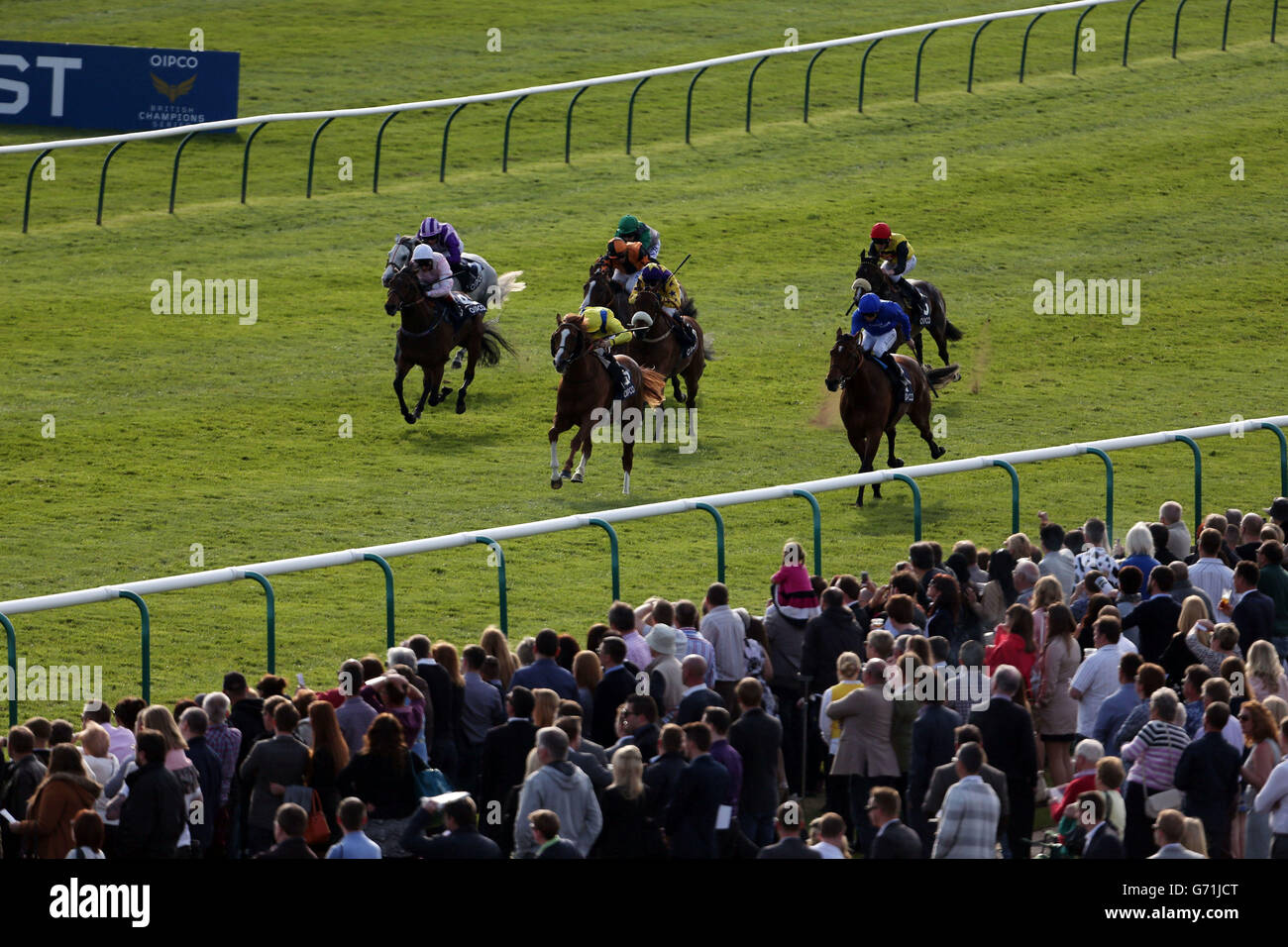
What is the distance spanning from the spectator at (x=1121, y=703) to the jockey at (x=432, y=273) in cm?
1197

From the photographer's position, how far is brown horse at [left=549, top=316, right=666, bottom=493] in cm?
1900

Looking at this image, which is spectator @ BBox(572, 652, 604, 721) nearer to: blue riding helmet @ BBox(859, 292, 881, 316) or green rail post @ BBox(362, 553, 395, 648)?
green rail post @ BBox(362, 553, 395, 648)

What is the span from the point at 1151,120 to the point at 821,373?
12297mm

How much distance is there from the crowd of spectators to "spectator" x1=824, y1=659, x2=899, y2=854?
17mm

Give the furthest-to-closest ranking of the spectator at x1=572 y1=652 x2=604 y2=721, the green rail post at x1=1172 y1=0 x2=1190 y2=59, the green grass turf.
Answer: the green rail post at x1=1172 y1=0 x2=1190 y2=59, the green grass turf, the spectator at x1=572 y1=652 x2=604 y2=721

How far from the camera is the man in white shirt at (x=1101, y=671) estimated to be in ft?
38.9

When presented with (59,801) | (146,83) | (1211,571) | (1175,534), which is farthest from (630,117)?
(59,801)

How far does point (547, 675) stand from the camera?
450 inches

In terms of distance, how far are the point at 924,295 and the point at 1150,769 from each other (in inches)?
524

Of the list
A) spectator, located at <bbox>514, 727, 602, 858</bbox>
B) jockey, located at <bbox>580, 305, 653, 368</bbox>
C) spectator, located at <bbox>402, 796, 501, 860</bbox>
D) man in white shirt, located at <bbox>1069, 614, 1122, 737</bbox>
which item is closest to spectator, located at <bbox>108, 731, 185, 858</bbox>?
spectator, located at <bbox>402, 796, 501, 860</bbox>

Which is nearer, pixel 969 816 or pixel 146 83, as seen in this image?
pixel 969 816

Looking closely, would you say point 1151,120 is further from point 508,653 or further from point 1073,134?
point 508,653

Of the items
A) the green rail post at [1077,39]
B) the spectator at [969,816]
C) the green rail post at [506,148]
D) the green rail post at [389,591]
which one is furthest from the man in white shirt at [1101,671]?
the green rail post at [1077,39]

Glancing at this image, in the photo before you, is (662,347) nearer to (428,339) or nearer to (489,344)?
(489,344)
